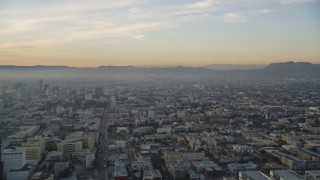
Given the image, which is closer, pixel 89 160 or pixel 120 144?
pixel 89 160

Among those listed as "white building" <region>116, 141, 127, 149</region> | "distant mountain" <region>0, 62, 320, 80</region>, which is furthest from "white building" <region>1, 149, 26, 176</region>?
"distant mountain" <region>0, 62, 320, 80</region>

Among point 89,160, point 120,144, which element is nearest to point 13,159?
point 89,160

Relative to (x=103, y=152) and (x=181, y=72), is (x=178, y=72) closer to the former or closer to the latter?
(x=181, y=72)

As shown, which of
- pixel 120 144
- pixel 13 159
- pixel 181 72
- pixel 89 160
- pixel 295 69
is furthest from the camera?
pixel 181 72

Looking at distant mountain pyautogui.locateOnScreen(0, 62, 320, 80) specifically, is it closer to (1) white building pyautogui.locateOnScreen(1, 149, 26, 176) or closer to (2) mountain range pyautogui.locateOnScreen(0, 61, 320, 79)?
(2) mountain range pyautogui.locateOnScreen(0, 61, 320, 79)

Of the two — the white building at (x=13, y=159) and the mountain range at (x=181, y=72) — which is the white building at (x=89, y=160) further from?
the mountain range at (x=181, y=72)

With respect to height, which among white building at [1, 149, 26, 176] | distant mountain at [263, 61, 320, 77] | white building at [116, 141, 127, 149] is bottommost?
white building at [116, 141, 127, 149]

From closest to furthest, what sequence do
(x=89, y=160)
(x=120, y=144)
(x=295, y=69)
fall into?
1. (x=89, y=160)
2. (x=120, y=144)
3. (x=295, y=69)

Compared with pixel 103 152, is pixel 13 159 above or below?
above
